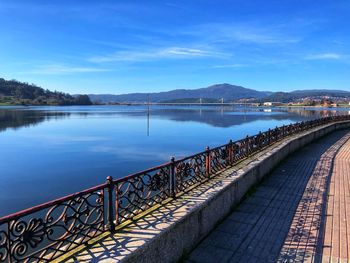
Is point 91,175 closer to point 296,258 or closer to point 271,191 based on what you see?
point 271,191

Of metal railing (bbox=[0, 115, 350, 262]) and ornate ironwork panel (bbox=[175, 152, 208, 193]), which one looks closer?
metal railing (bbox=[0, 115, 350, 262])

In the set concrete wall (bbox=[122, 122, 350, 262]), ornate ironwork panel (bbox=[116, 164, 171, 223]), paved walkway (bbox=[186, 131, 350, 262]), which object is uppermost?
ornate ironwork panel (bbox=[116, 164, 171, 223])

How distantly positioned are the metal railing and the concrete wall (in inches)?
31.7

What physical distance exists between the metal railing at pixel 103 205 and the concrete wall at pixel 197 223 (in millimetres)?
805

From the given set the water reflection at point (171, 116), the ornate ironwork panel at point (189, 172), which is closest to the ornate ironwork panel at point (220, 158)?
the ornate ironwork panel at point (189, 172)

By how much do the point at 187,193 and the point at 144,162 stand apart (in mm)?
12962

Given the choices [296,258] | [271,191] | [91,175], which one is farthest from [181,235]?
[91,175]

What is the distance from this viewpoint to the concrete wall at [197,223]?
4.62 metres

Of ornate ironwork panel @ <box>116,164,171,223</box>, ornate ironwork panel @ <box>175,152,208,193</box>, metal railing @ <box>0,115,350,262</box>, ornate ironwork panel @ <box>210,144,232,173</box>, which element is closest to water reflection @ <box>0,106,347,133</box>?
ornate ironwork panel @ <box>210,144,232,173</box>

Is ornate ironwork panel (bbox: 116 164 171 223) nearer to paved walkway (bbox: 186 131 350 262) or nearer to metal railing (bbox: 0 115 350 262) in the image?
metal railing (bbox: 0 115 350 262)

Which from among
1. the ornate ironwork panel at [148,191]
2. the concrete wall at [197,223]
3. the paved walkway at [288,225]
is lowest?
the paved walkway at [288,225]

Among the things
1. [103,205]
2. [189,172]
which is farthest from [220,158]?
[103,205]

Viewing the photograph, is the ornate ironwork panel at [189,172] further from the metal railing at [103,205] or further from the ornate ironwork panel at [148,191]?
the ornate ironwork panel at [148,191]

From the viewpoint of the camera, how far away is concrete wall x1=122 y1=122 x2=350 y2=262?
4625 millimetres
